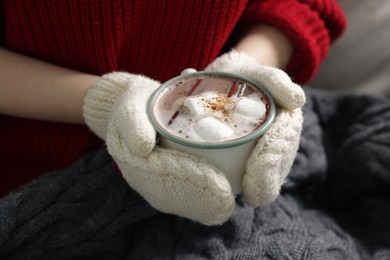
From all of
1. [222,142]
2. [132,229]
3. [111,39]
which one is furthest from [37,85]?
[222,142]

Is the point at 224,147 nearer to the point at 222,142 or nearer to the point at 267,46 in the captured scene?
the point at 222,142

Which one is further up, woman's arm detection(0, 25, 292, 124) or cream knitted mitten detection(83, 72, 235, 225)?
cream knitted mitten detection(83, 72, 235, 225)

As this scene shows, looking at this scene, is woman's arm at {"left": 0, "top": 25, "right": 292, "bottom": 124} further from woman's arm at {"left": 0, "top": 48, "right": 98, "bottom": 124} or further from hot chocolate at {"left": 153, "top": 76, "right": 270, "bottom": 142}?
hot chocolate at {"left": 153, "top": 76, "right": 270, "bottom": 142}

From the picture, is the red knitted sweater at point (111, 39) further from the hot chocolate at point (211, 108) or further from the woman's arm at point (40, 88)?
the hot chocolate at point (211, 108)

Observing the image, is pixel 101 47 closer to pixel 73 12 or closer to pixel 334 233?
pixel 73 12

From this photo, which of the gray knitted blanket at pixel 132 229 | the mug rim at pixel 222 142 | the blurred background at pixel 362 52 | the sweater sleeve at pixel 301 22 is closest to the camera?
the mug rim at pixel 222 142

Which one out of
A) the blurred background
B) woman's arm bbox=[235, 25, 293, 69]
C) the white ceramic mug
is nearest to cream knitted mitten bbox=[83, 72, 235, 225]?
the white ceramic mug

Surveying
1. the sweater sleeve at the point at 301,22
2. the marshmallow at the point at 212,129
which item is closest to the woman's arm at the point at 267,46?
the sweater sleeve at the point at 301,22

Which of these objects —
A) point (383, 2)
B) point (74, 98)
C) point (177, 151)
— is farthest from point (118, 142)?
point (383, 2)
